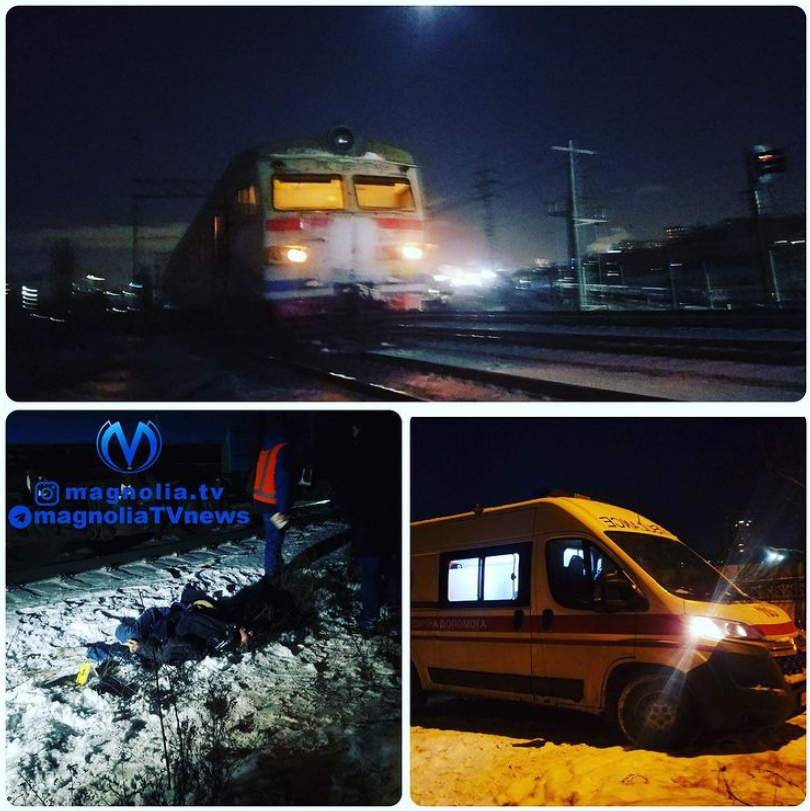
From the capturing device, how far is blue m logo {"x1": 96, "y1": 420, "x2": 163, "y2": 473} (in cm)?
312

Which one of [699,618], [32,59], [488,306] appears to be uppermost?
[32,59]

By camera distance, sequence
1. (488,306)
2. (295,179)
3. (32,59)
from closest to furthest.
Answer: (32,59) < (295,179) < (488,306)

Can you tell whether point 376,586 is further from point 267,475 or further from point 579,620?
point 579,620

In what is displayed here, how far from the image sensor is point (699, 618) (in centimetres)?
274

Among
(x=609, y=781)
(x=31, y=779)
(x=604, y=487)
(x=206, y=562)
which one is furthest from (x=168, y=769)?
(x=604, y=487)

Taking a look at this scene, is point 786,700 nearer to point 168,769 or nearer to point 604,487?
point 604,487

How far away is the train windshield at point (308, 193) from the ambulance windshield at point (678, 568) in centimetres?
277

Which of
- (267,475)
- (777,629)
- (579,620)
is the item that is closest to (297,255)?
(267,475)

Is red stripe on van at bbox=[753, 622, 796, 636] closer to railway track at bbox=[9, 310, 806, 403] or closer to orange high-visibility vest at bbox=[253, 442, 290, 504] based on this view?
railway track at bbox=[9, 310, 806, 403]

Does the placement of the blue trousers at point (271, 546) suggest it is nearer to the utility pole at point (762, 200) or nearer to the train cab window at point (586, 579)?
the train cab window at point (586, 579)

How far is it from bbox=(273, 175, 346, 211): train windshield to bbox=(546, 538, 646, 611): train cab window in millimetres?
2670

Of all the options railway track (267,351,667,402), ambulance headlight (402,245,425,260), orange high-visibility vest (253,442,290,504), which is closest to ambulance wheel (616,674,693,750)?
railway track (267,351,667,402)

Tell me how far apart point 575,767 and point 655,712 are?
0.40m

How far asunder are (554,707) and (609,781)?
0.34m
